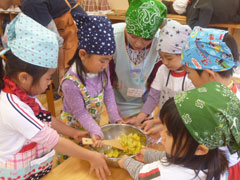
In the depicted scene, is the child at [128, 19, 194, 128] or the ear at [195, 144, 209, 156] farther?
the child at [128, 19, 194, 128]

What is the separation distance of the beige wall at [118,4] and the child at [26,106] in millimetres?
3095

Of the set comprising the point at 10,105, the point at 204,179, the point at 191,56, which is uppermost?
the point at 191,56

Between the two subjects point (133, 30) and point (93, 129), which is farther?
point (133, 30)

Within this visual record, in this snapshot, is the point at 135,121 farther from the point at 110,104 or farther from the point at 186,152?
the point at 186,152

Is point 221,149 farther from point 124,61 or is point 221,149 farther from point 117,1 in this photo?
point 117,1

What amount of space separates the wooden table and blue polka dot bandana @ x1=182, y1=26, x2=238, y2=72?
56 cm

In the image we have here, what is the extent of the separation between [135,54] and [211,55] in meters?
0.53

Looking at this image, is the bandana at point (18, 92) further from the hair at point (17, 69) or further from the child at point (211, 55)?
the child at point (211, 55)

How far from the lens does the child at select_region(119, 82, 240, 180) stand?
59 centimetres

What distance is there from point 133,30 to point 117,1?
2.77 m

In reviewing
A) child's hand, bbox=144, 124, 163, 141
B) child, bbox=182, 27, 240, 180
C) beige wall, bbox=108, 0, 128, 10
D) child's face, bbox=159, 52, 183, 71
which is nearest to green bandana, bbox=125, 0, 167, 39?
child's face, bbox=159, 52, 183, 71

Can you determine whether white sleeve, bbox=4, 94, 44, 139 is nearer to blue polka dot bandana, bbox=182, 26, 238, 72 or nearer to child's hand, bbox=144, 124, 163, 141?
child's hand, bbox=144, 124, 163, 141

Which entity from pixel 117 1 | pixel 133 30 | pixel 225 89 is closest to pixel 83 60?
pixel 133 30

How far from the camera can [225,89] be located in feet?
2.14
